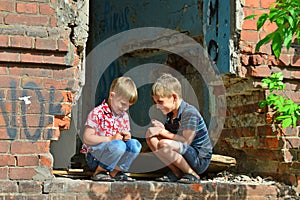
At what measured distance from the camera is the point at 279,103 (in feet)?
15.5

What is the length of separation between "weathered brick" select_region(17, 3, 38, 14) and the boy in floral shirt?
2.77 ft

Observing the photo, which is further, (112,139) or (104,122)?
(104,122)

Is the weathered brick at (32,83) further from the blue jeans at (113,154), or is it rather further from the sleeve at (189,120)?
the sleeve at (189,120)

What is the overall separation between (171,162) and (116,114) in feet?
1.92

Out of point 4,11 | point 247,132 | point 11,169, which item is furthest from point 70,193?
point 247,132

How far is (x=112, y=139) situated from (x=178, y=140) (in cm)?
55

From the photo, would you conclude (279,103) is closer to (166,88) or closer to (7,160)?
(166,88)

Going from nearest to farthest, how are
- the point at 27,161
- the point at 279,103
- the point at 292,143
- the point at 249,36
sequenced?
the point at 27,161 → the point at 279,103 → the point at 292,143 → the point at 249,36

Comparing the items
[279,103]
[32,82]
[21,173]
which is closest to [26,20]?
[32,82]

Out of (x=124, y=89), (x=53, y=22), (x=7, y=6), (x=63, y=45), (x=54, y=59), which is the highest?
(x=7, y=6)

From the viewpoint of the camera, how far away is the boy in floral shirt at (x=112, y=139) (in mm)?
4348

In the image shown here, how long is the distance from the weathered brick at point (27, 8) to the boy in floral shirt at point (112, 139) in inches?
33.2

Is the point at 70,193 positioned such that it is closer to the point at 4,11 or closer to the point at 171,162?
the point at 171,162

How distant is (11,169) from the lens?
418 cm
